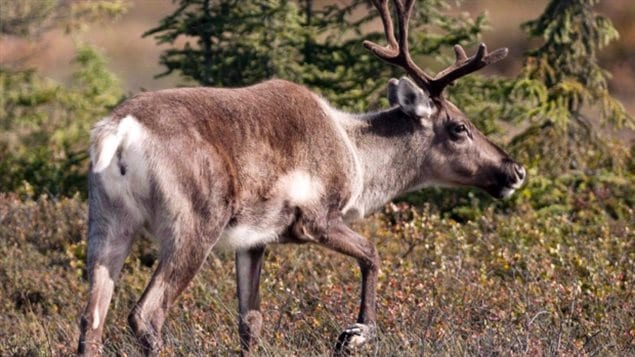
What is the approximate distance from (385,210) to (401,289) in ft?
8.60

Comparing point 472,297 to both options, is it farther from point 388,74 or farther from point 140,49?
point 140,49

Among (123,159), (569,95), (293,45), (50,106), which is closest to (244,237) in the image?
(123,159)

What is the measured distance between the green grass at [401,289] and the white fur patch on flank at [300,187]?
673 millimetres

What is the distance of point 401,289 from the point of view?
852cm

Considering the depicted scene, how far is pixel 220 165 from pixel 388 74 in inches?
195

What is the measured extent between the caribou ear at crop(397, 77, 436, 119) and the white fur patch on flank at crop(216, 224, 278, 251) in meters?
1.43

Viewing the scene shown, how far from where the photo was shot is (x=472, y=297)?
26.7ft

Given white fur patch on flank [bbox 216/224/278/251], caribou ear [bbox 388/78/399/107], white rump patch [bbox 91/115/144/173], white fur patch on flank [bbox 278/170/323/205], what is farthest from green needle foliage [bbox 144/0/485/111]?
white rump patch [bbox 91/115/144/173]

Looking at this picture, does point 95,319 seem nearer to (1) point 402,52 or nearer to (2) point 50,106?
(1) point 402,52

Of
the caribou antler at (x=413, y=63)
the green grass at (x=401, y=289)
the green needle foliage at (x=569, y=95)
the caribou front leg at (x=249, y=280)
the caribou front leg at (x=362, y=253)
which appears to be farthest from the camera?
the green needle foliage at (x=569, y=95)

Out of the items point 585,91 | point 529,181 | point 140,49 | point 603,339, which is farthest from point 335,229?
point 140,49

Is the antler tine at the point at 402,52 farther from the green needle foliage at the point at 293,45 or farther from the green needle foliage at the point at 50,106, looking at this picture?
the green needle foliage at the point at 50,106

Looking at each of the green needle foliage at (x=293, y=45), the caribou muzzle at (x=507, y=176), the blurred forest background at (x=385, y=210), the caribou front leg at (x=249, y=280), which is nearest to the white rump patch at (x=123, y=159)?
the blurred forest background at (x=385, y=210)

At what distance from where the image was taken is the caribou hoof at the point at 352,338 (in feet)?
22.8
